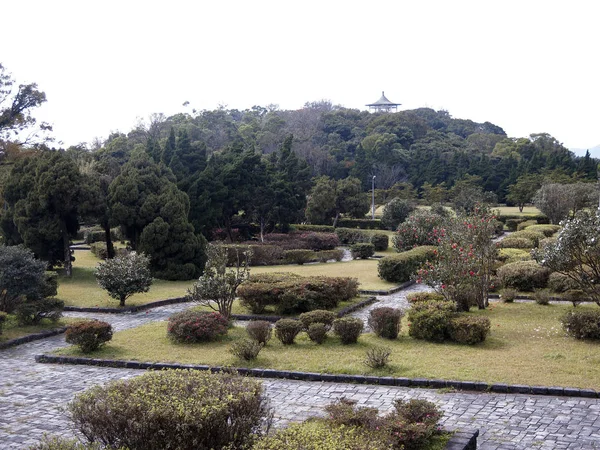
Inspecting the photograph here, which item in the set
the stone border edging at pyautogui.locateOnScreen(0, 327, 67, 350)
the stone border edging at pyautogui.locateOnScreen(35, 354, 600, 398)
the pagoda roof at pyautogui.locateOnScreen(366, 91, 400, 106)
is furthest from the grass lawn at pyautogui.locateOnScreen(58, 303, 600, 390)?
the pagoda roof at pyautogui.locateOnScreen(366, 91, 400, 106)

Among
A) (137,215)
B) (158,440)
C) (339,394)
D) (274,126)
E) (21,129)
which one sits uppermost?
(274,126)

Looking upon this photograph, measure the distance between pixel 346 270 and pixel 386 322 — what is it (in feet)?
38.7

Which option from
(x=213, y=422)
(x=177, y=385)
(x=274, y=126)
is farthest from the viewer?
(x=274, y=126)

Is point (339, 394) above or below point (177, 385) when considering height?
below

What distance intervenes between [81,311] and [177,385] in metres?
11.9

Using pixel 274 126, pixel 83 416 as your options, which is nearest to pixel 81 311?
pixel 83 416

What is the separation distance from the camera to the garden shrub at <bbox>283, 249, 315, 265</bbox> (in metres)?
29.1

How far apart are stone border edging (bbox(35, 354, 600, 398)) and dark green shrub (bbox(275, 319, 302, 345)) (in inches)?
72.1

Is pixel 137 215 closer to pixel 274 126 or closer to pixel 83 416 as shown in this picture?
pixel 83 416

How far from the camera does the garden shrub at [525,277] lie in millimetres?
19016

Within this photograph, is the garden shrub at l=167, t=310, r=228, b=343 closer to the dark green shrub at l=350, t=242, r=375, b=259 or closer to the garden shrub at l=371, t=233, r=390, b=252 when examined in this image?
the dark green shrub at l=350, t=242, r=375, b=259

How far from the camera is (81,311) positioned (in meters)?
18.0

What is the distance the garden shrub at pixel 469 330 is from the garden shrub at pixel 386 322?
1083 millimetres

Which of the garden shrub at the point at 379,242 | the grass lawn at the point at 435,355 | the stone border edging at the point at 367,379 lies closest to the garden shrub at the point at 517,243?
the garden shrub at the point at 379,242
